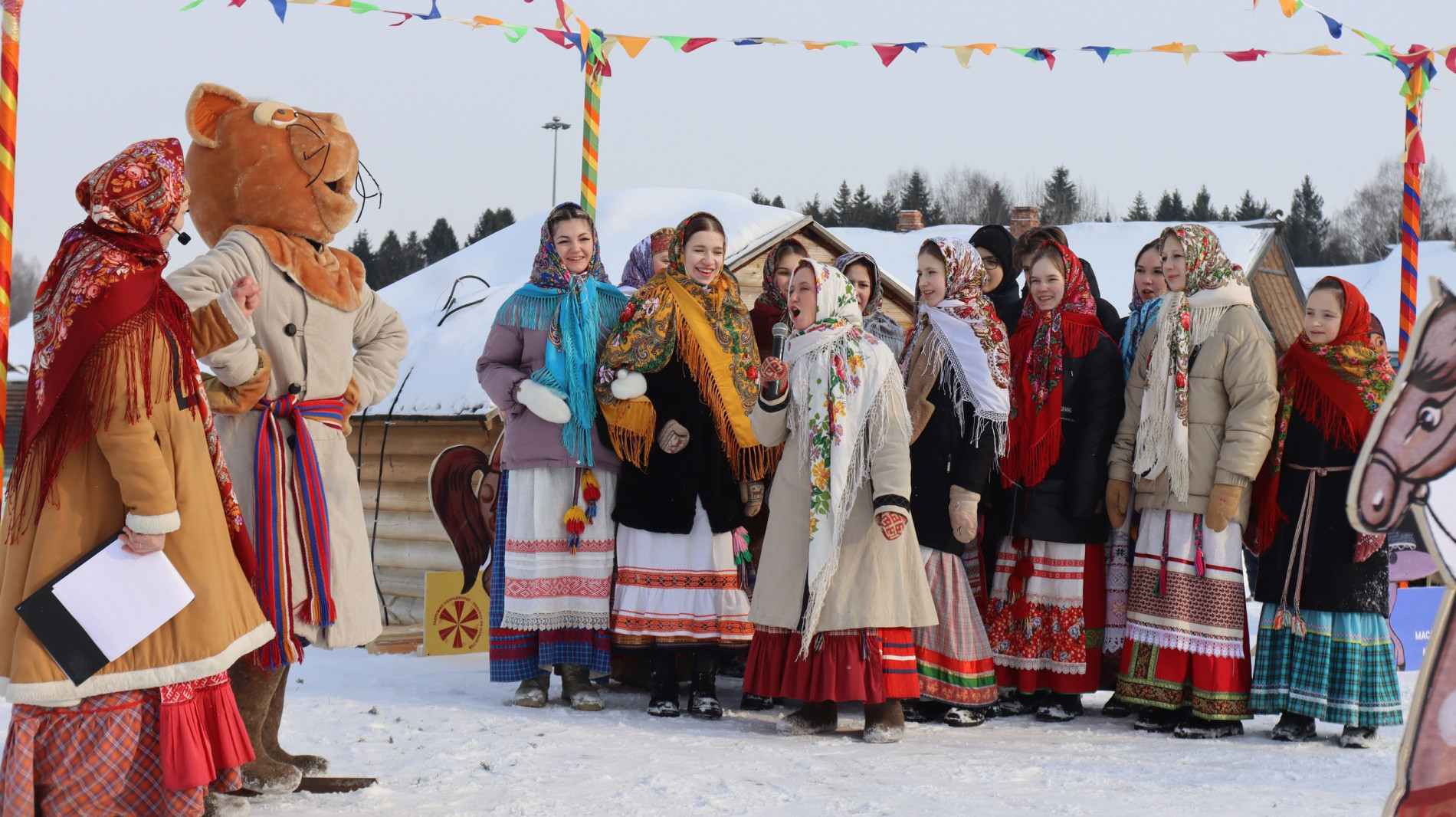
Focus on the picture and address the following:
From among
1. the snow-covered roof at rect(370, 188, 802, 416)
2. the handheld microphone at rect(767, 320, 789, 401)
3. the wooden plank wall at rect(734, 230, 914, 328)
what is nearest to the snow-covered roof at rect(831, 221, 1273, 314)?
the snow-covered roof at rect(370, 188, 802, 416)

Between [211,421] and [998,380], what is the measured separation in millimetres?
2641

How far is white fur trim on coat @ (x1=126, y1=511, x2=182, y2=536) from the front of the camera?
265 centimetres

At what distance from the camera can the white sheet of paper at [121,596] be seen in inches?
103

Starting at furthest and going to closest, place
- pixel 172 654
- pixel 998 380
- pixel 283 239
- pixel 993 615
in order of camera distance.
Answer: pixel 993 615
pixel 998 380
pixel 283 239
pixel 172 654

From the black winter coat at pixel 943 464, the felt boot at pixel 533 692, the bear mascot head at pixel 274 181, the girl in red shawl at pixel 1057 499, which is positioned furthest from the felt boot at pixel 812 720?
the bear mascot head at pixel 274 181

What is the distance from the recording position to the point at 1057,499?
4562 mm

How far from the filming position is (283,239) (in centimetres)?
347

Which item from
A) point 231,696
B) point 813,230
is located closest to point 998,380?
point 231,696

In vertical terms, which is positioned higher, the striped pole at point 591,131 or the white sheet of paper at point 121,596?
the striped pole at point 591,131

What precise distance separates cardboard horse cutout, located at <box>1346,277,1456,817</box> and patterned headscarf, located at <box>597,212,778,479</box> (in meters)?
2.92

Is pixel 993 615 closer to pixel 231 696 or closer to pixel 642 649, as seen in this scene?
pixel 642 649

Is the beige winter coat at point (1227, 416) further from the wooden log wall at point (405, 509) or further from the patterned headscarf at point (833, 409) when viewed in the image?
the wooden log wall at point (405, 509)

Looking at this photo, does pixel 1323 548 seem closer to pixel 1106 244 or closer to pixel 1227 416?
pixel 1227 416

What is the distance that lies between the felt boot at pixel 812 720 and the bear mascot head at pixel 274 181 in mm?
1975
